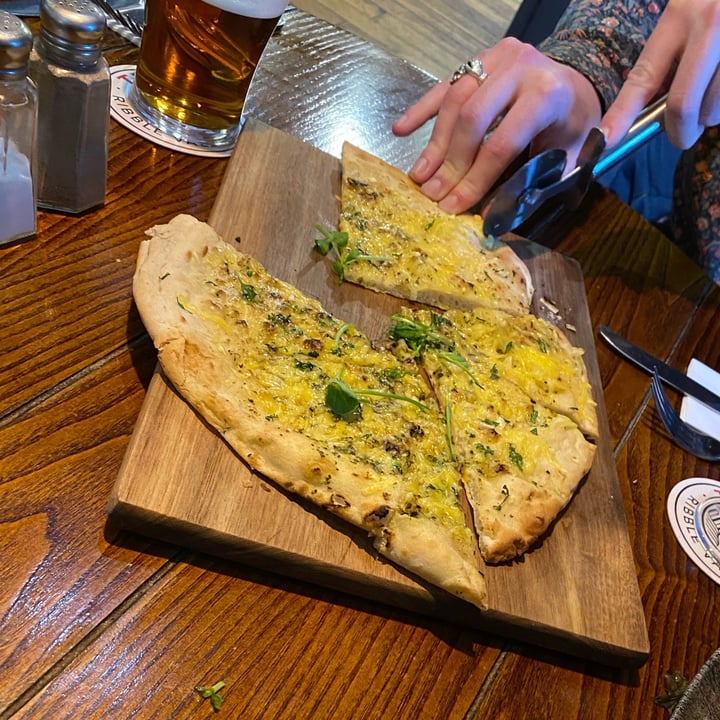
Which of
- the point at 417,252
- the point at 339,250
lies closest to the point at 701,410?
the point at 417,252

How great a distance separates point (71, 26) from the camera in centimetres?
127

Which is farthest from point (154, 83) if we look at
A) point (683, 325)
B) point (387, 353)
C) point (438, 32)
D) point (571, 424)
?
point (438, 32)

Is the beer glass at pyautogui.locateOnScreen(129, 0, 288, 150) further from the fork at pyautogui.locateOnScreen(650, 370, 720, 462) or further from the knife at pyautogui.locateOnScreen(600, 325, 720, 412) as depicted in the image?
the fork at pyautogui.locateOnScreen(650, 370, 720, 462)

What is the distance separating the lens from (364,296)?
5.87 feet

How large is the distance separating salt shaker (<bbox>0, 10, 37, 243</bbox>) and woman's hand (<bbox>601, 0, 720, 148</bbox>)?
57.2 inches

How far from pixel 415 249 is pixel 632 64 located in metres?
1.19

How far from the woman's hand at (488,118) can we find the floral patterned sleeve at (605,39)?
15 cm

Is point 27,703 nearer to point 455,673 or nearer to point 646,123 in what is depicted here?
point 455,673

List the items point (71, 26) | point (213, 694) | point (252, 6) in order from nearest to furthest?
point (213, 694)
point (71, 26)
point (252, 6)

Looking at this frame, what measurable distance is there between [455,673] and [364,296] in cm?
90

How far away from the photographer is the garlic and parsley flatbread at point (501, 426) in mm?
1358

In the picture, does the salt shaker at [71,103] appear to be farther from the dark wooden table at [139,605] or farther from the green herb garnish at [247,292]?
the green herb garnish at [247,292]

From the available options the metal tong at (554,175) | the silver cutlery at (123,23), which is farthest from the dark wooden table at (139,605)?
the metal tong at (554,175)

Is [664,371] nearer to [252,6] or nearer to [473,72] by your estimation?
[473,72]
